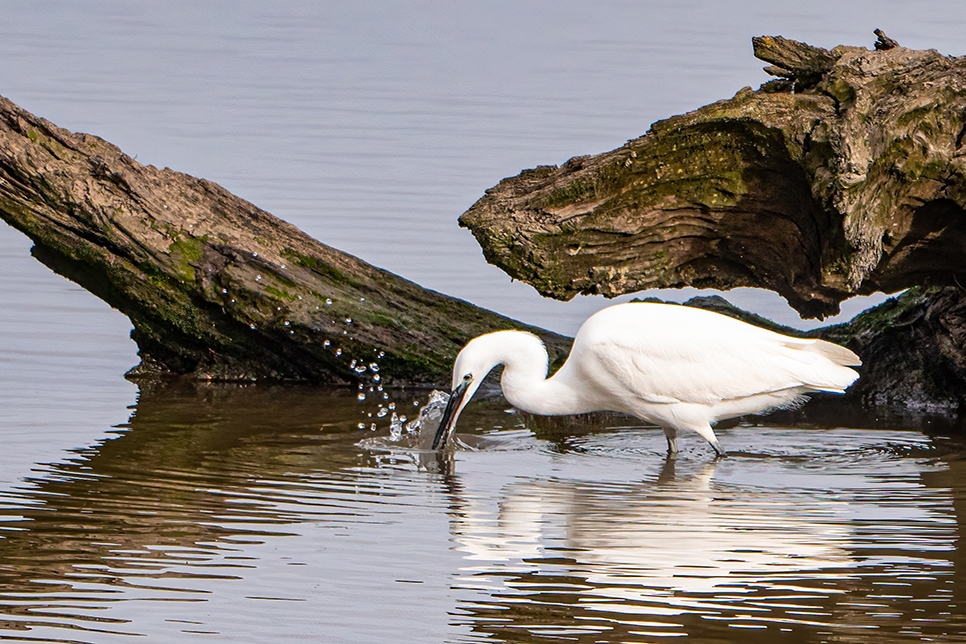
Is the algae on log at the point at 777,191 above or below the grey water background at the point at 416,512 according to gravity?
above

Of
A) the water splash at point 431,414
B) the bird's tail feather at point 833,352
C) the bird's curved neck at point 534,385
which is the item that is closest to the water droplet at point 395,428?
the water splash at point 431,414

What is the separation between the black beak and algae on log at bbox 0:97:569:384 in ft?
5.53

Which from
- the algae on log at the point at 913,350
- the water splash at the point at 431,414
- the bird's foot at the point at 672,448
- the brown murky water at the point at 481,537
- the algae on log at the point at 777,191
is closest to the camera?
the brown murky water at the point at 481,537

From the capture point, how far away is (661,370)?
8.82 m

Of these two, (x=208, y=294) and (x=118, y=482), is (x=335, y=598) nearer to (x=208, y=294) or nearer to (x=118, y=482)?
(x=118, y=482)

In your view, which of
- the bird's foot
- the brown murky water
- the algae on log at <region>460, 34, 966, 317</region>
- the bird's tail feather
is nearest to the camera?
the brown murky water

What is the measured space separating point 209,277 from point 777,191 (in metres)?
3.79

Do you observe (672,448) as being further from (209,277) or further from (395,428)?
(209,277)

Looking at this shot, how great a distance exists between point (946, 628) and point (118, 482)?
4114 mm

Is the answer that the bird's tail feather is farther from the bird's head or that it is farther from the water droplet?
the water droplet

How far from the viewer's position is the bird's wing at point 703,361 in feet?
28.8

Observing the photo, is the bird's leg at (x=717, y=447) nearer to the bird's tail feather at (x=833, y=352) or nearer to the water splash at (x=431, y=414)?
the bird's tail feather at (x=833, y=352)

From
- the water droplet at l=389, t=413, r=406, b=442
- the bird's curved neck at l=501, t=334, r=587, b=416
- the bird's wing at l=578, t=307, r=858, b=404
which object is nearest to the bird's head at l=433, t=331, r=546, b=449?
the bird's curved neck at l=501, t=334, r=587, b=416

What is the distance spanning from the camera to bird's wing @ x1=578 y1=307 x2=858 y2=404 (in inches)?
346
